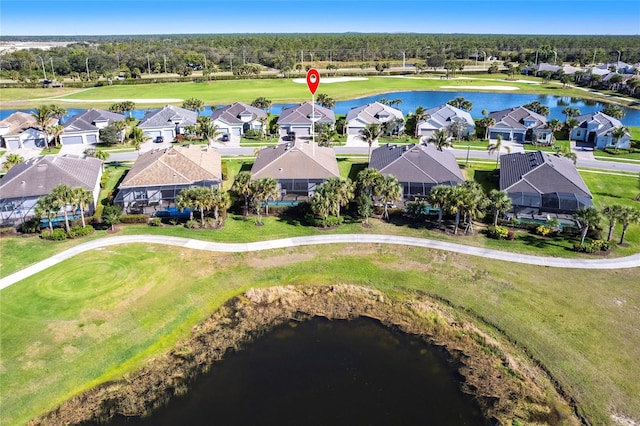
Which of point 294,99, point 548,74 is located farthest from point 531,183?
point 548,74

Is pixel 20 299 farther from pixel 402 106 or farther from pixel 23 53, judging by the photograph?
pixel 23 53

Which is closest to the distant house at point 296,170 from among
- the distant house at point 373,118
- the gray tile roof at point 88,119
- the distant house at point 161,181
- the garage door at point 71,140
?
the distant house at point 161,181

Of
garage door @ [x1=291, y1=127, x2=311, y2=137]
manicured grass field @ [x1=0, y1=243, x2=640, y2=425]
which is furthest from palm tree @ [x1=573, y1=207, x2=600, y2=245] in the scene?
garage door @ [x1=291, y1=127, x2=311, y2=137]

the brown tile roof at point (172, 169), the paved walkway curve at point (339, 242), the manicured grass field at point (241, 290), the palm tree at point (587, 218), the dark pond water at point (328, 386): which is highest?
the brown tile roof at point (172, 169)

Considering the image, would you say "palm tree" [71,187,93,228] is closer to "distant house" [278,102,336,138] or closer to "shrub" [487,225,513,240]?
"shrub" [487,225,513,240]

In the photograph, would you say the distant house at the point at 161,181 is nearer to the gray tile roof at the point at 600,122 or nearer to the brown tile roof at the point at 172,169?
the brown tile roof at the point at 172,169

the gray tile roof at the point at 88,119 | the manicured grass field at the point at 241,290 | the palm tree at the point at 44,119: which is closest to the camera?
the manicured grass field at the point at 241,290

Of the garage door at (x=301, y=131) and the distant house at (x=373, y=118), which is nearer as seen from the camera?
the garage door at (x=301, y=131)

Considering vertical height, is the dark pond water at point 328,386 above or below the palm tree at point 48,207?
below
